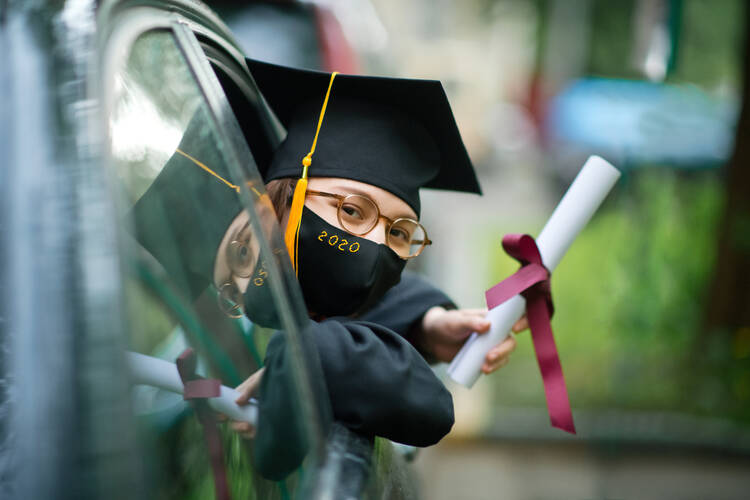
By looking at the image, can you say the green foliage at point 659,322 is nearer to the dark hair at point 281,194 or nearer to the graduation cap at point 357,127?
the graduation cap at point 357,127

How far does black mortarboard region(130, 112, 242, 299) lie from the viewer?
0.89 m

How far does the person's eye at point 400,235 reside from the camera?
1570mm

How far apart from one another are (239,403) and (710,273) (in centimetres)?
481

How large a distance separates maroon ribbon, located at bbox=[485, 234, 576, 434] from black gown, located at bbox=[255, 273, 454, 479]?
360mm

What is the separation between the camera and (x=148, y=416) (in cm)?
76

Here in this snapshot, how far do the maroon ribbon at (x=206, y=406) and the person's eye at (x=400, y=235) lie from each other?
0.71 m

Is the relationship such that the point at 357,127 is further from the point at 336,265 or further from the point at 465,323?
the point at 465,323

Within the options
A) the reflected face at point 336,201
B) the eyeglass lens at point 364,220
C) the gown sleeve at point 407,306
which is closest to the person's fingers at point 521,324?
the gown sleeve at point 407,306

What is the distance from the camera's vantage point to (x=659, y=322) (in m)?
5.05

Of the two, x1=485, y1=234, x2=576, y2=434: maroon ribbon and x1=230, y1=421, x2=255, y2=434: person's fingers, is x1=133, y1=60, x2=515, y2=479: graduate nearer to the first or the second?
x1=230, y1=421, x2=255, y2=434: person's fingers

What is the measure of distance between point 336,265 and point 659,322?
4216mm

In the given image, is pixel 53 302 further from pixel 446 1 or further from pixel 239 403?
pixel 446 1

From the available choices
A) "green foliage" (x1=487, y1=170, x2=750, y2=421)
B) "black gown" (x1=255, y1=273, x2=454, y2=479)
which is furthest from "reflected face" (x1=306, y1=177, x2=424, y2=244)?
"green foliage" (x1=487, y1=170, x2=750, y2=421)

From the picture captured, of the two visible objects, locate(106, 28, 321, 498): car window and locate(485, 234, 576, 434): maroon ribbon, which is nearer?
locate(106, 28, 321, 498): car window
